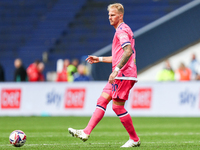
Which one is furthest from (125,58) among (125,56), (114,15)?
(114,15)

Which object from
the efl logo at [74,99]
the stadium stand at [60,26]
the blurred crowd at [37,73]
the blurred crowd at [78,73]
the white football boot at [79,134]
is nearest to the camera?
the white football boot at [79,134]

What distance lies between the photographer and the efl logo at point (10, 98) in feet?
55.8

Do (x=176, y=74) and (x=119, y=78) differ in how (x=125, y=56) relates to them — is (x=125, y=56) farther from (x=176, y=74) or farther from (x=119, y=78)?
(x=176, y=74)

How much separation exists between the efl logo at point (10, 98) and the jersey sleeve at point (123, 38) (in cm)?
1095

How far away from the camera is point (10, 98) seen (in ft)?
56.1

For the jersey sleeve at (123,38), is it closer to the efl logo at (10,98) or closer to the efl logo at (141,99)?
the efl logo at (141,99)

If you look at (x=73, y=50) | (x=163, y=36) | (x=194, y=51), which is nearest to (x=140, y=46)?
(x=163, y=36)

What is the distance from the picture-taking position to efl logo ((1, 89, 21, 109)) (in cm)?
1700

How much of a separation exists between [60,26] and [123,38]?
2049 centimetres

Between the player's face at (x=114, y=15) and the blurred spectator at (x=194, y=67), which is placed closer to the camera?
the player's face at (x=114, y=15)

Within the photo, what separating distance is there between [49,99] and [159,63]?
739cm

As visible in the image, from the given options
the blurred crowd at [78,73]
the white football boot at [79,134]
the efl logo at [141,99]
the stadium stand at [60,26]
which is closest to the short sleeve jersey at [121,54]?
the white football boot at [79,134]

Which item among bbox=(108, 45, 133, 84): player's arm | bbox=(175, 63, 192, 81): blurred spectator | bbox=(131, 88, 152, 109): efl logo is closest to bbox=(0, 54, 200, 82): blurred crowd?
bbox=(175, 63, 192, 81): blurred spectator

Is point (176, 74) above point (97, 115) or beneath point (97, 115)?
above
